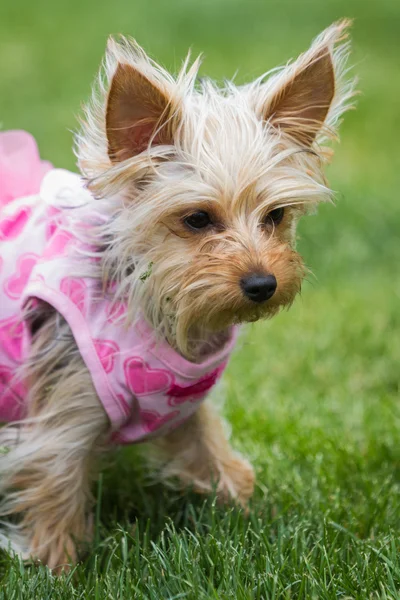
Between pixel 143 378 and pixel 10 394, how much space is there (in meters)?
0.54

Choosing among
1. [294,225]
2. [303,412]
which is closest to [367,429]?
[303,412]

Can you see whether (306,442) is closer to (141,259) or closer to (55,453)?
(55,453)

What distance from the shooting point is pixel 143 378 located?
9.65ft

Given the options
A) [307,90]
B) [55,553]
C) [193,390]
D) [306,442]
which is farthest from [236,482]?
[307,90]

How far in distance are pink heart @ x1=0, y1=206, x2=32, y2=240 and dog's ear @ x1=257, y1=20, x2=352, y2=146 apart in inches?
36.0

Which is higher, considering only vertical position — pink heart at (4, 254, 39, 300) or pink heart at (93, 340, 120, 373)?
pink heart at (4, 254, 39, 300)

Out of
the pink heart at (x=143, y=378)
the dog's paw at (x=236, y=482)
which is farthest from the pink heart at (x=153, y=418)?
the dog's paw at (x=236, y=482)

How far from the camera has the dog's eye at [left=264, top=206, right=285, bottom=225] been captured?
9.68ft

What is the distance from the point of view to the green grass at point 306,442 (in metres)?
2.78

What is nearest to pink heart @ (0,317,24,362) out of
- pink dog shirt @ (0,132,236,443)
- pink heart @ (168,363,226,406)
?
pink dog shirt @ (0,132,236,443)

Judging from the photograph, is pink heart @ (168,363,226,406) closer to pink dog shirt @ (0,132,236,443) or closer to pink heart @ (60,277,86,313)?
pink dog shirt @ (0,132,236,443)

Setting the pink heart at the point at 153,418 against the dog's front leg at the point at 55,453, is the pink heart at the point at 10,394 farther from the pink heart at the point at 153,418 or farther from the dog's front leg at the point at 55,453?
the pink heart at the point at 153,418

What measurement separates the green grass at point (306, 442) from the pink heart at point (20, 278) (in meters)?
0.84

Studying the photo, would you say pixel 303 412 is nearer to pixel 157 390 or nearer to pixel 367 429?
pixel 367 429
